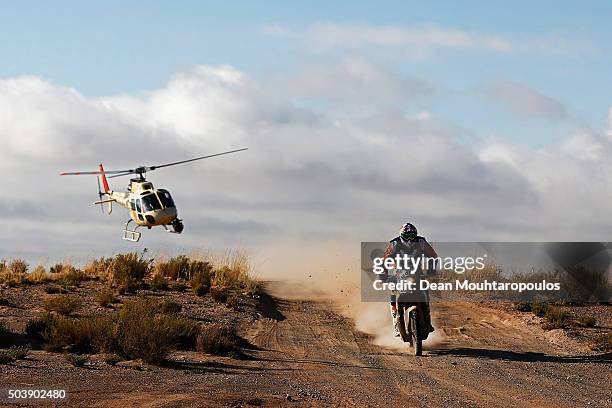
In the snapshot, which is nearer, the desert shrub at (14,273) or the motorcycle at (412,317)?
the motorcycle at (412,317)

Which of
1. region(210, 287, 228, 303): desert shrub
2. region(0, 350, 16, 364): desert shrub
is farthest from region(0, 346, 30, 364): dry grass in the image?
region(210, 287, 228, 303): desert shrub

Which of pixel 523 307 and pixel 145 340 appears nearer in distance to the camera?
pixel 145 340

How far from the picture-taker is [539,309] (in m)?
25.5

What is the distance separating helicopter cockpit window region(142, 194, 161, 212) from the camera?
31812mm

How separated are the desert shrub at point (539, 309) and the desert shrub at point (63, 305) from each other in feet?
41.5

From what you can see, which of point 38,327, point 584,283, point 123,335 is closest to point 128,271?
point 38,327

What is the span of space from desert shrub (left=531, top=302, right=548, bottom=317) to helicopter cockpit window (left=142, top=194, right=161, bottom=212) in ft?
43.9

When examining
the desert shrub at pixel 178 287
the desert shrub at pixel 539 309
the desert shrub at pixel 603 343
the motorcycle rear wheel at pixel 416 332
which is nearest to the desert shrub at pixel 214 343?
the motorcycle rear wheel at pixel 416 332

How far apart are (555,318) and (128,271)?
13.9 m

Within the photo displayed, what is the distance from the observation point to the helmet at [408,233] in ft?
60.8

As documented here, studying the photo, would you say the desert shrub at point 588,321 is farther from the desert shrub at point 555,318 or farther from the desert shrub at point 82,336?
the desert shrub at point 82,336

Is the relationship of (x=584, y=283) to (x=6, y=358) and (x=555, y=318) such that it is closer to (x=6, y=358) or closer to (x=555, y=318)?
(x=555, y=318)

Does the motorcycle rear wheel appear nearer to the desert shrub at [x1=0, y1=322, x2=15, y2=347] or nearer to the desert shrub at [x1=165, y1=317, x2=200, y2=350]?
the desert shrub at [x1=165, y1=317, x2=200, y2=350]

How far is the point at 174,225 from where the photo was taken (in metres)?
32.6
